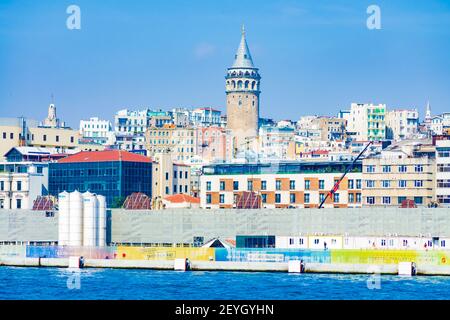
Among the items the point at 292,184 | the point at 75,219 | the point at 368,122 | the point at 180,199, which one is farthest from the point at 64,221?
the point at 368,122

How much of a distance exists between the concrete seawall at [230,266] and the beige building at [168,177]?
32722 millimetres

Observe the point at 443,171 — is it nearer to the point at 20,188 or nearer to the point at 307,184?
the point at 307,184

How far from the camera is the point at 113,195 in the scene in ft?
333

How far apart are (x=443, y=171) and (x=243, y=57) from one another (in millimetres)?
86578

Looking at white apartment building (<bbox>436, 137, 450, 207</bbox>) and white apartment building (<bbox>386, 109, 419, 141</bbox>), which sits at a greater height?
white apartment building (<bbox>386, 109, 419, 141</bbox>)

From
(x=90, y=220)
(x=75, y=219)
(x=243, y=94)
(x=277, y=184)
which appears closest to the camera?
(x=75, y=219)

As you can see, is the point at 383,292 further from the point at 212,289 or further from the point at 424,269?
the point at 424,269

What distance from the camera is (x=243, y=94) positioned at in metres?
171

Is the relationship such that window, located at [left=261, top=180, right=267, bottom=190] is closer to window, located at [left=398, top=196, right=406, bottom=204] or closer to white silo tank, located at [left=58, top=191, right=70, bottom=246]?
window, located at [left=398, top=196, right=406, bottom=204]

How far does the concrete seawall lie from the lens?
67125mm

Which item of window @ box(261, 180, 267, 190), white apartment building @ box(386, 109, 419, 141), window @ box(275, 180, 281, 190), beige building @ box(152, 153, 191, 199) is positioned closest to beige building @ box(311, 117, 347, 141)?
white apartment building @ box(386, 109, 419, 141)

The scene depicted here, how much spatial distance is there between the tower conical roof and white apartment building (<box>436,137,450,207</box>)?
275 ft

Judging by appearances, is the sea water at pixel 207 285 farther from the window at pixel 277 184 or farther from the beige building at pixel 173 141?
the beige building at pixel 173 141

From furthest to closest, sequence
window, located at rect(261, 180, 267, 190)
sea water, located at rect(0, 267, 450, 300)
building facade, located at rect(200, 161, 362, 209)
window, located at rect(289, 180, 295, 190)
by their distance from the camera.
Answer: window, located at rect(261, 180, 267, 190) → window, located at rect(289, 180, 295, 190) → building facade, located at rect(200, 161, 362, 209) → sea water, located at rect(0, 267, 450, 300)
